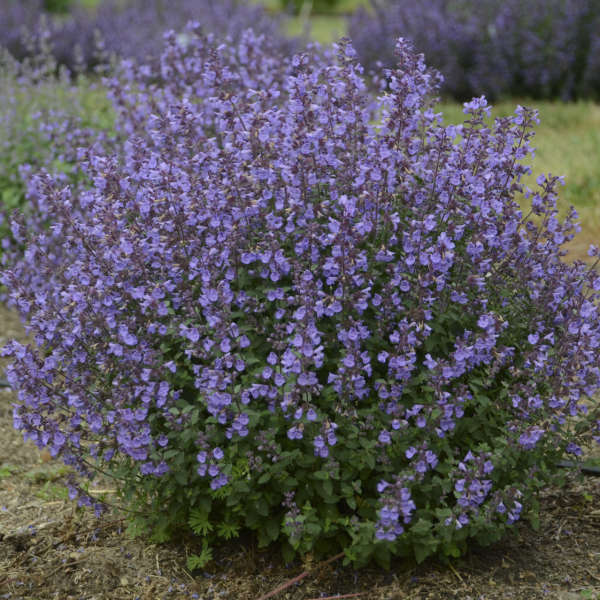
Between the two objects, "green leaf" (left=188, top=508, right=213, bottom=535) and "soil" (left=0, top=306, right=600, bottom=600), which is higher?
"green leaf" (left=188, top=508, right=213, bottom=535)

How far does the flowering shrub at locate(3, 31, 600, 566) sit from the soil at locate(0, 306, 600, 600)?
157 mm

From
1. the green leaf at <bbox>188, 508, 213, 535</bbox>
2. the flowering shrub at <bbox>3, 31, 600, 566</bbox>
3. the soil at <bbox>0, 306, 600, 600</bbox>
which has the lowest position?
the soil at <bbox>0, 306, 600, 600</bbox>

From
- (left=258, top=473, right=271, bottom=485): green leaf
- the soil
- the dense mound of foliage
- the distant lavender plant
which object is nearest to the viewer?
(left=258, top=473, right=271, bottom=485): green leaf

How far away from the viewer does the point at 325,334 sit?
2684mm

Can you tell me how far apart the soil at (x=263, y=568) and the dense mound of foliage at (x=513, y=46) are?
8.77 meters

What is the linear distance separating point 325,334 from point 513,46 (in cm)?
1003

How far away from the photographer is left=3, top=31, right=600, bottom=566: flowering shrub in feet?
8.73

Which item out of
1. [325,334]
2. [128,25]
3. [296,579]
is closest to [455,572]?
[296,579]

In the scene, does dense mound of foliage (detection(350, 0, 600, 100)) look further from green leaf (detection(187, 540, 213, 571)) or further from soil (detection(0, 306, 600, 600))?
green leaf (detection(187, 540, 213, 571))

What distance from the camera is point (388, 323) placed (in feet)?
9.45

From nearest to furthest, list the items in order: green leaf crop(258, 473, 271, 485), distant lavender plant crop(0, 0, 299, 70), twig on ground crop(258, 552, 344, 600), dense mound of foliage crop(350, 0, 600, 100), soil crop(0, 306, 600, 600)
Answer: green leaf crop(258, 473, 271, 485)
twig on ground crop(258, 552, 344, 600)
soil crop(0, 306, 600, 600)
dense mound of foliage crop(350, 0, 600, 100)
distant lavender plant crop(0, 0, 299, 70)

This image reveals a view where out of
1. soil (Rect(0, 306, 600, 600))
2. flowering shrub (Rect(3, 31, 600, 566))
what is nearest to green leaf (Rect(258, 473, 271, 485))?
flowering shrub (Rect(3, 31, 600, 566))

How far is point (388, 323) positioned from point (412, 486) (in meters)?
0.58

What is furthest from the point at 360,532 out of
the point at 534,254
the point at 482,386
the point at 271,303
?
the point at 534,254
